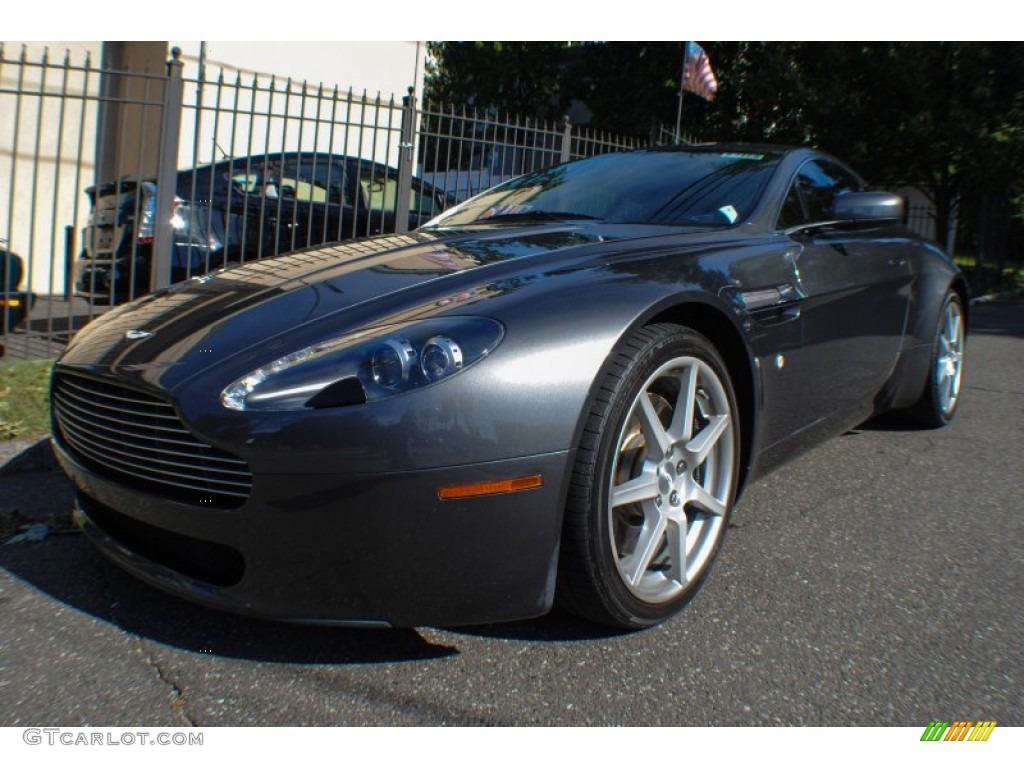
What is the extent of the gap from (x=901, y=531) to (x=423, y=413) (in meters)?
2.04

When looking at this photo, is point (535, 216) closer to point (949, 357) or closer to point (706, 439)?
point (706, 439)

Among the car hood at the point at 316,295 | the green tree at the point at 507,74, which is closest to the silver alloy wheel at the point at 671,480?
the car hood at the point at 316,295

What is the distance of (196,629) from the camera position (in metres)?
2.20

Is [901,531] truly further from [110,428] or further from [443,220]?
[110,428]

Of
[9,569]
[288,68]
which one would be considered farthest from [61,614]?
[288,68]

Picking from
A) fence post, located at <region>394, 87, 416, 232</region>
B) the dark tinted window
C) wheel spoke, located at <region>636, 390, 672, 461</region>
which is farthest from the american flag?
wheel spoke, located at <region>636, 390, 672, 461</region>

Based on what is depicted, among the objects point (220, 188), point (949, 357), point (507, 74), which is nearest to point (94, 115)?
point (220, 188)

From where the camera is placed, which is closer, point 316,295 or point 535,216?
point 316,295

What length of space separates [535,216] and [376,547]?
184 centimetres

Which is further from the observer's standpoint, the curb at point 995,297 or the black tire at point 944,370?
the curb at point 995,297

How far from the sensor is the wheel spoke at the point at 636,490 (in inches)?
85.4
